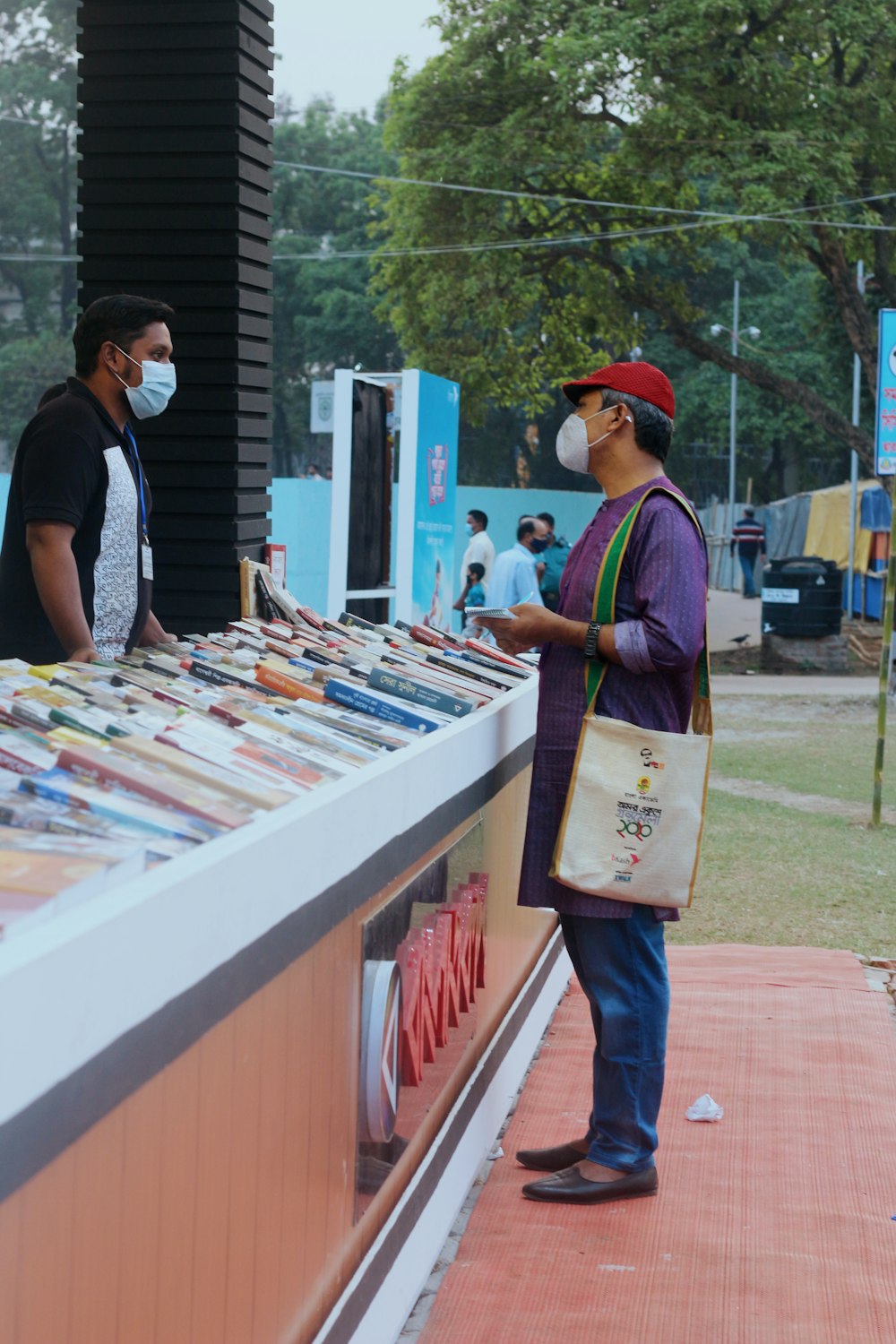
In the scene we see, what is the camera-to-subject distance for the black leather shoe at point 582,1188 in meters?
3.67

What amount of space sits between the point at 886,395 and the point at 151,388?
6906 mm

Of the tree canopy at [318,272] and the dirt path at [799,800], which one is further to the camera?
the tree canopy at [318,272]

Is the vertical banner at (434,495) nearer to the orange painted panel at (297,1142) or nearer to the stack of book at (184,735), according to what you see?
the stack of book at (184,735)

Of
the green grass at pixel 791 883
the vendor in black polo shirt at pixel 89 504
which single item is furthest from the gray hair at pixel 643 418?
the green grass at pixel 791 883

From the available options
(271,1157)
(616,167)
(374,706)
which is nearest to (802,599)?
(616,167)

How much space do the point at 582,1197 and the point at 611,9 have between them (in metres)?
18.1

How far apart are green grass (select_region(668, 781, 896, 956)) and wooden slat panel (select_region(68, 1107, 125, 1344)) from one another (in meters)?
5.39

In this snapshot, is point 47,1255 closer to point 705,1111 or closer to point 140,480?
point 140,480

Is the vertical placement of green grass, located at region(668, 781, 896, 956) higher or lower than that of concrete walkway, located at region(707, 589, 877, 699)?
higher

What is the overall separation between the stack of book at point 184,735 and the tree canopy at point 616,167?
15613 millimetres

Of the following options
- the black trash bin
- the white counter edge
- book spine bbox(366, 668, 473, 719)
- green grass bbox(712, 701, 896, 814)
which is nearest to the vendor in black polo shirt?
book spine bbox(366, 668, 473, 719)

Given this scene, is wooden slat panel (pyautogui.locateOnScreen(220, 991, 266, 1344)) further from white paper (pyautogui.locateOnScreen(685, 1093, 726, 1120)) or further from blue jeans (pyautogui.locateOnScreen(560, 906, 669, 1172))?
white paper (pyautogui.locateOnScreen(685, 1093, 726, 1120))

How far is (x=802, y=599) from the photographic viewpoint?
19688 mm

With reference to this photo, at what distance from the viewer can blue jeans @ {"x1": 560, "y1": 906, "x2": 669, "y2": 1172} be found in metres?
3.59
